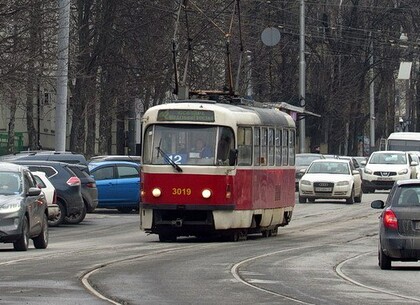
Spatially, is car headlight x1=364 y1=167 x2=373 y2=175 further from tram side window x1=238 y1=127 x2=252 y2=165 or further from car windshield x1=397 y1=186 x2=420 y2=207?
car windshield x1=397 y1=186 x2=420 y2=207

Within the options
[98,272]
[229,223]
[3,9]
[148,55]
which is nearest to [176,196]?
[229,223]

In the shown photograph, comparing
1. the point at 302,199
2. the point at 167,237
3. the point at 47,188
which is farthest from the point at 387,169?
the point at 167,237

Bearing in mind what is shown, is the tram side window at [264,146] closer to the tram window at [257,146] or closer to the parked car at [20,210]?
the tram window at [257,146]

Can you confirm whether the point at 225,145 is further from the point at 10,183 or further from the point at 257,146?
the point at 10,183

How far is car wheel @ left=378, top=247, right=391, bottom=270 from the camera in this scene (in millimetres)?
20667

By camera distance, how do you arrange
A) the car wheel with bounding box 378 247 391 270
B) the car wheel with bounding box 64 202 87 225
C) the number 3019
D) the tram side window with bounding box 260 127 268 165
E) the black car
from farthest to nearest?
1. the car wheel with bounding box 64 202 87 225
2. the black car
3. the tram side window with bounding box 260 127 268 165
4. the number 3019
5. the car wheel with bounding box 378 247 391 270

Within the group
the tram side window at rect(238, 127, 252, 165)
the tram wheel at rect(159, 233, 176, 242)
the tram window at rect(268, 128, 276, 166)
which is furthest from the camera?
the tram window at rect(268, 128, 276, 166)

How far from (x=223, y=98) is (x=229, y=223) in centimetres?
355

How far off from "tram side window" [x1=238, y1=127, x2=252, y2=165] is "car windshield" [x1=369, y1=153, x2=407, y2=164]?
28.9 m

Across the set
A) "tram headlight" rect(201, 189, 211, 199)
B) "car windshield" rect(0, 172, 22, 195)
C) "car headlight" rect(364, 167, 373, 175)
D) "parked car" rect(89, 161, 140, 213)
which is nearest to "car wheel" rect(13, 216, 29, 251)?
"car windshield" rect(0, 172, 22, 195)

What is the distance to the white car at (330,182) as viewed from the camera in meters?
47.9

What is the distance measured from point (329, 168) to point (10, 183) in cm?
2501

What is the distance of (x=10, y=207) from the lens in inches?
942

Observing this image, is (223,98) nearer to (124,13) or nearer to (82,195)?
(82,195)
